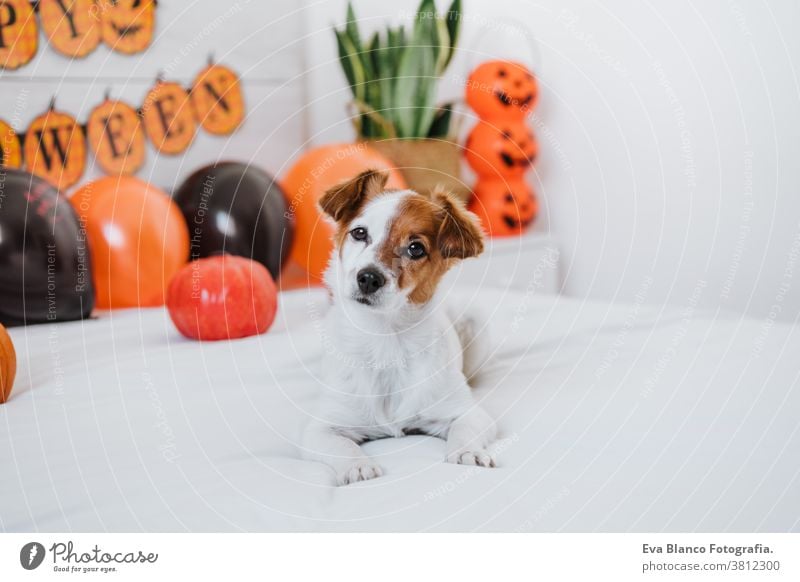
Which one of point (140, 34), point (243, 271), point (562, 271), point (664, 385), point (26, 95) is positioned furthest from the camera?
point (562, 271)

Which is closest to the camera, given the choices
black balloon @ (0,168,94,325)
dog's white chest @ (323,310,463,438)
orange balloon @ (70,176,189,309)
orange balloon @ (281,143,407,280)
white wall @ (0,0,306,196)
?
dog's white chest @ (323,310,463,438)

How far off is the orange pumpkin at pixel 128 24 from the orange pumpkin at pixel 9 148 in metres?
0.37

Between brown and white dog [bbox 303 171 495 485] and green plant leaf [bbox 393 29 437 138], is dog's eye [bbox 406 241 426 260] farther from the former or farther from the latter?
green plant leaf [bbox 393 29 437 138]

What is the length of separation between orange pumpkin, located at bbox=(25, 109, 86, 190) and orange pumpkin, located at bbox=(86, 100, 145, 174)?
0.04m

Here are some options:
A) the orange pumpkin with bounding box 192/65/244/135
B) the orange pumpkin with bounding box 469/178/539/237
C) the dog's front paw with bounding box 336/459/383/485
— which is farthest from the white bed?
the orange pumpkin with bounding box 192/65/244/135

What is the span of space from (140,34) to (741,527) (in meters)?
1.96

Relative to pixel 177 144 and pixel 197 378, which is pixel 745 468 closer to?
pixel 197 378

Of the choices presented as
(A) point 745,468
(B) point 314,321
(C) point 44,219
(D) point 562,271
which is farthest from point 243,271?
(D) point 562,271

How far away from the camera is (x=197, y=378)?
4.15ft

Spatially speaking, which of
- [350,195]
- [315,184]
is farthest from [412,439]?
[315,184]

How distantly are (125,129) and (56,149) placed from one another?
21 centimetres

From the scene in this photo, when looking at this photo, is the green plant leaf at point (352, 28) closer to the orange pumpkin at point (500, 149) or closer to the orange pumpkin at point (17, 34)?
the orange pumpkin at point (500, 149)

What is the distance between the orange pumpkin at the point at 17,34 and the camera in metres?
1.90

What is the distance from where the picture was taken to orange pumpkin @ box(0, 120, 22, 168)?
74.6 inches
